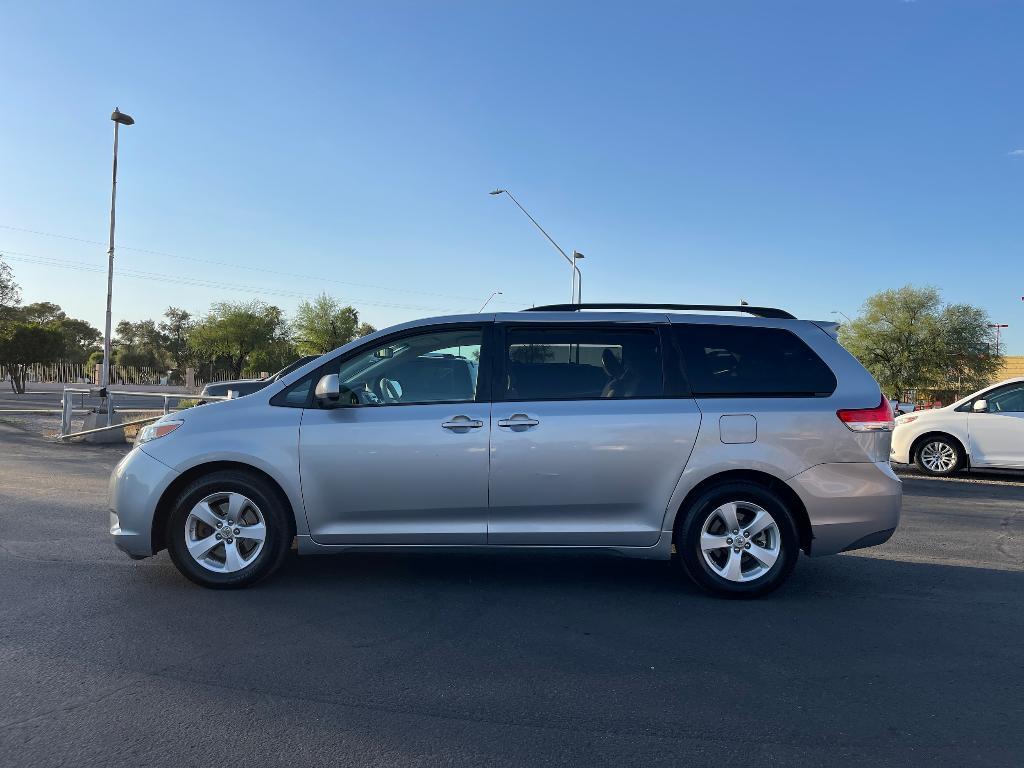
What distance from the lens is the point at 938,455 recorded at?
43.4ft

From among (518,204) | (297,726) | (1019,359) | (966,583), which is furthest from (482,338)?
(1019,359)

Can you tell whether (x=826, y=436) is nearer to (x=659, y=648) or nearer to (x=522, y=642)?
(x=659, y=648)

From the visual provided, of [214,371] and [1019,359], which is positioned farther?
[214,371]

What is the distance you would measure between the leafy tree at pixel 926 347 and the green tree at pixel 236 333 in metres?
51.6

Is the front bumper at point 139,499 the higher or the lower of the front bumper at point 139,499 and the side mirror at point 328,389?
the lower

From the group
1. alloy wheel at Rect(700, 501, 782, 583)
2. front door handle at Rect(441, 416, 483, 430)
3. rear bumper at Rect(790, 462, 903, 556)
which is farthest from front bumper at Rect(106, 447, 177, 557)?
rear bumper at Rect(790, 462, 903, 556)

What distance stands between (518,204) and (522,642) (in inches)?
820

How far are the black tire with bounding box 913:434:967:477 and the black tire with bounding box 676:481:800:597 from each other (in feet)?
31.4

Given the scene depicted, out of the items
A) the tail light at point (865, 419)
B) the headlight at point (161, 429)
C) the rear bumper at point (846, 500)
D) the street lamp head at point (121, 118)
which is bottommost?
the rear bumper at point (846, 500)

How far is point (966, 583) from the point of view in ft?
19.0

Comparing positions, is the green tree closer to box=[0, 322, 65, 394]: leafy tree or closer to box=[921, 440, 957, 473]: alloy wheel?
box=[0, 322, 65, 394]: leafy tree

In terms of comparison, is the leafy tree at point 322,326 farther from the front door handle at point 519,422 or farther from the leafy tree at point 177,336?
the front door handle at point 519,422

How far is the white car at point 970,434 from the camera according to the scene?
497 inches

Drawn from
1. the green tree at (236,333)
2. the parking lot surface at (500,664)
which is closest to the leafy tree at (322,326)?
the green tree at (236,333)
